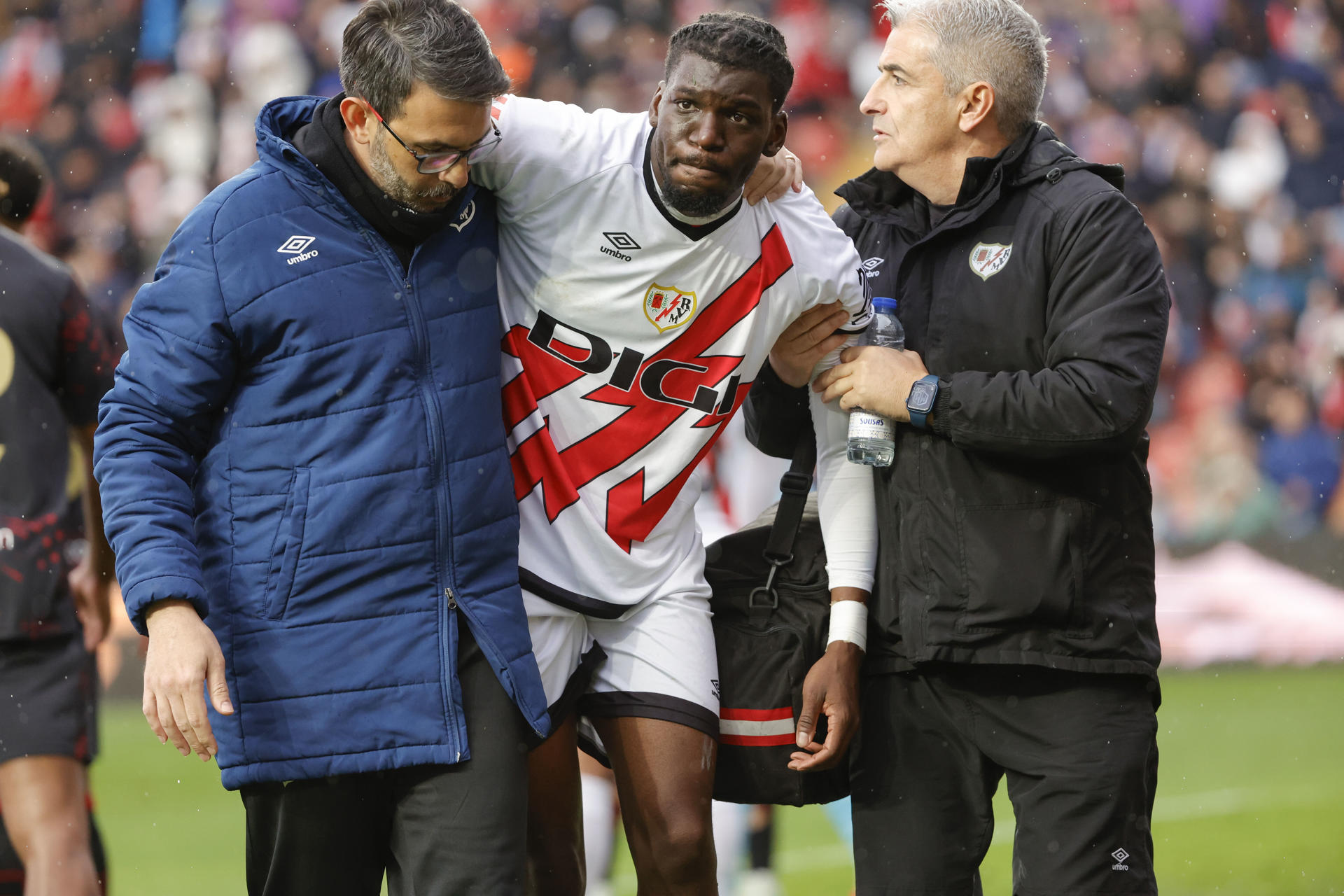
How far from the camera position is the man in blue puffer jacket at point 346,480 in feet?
8.84

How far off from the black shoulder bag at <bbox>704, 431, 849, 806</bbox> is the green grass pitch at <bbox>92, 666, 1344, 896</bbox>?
2.83 m

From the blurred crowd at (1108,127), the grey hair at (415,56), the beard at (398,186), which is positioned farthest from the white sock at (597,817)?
the blurred crowd at (1108,127)

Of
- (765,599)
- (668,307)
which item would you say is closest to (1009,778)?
(765,599)

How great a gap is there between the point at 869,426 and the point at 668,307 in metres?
0.53

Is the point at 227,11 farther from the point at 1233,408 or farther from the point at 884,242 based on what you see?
the point at 884,242

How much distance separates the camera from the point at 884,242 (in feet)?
11.8

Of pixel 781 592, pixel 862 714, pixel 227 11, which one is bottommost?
pixel 862 714

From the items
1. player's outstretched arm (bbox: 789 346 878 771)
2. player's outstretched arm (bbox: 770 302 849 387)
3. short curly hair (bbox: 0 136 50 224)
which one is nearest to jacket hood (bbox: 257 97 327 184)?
player's outstretched arm (bbox: 770 302 849 387)

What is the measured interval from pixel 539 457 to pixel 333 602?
64cm

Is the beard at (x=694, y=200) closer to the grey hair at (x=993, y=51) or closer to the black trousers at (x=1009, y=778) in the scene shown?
the grey hair at (x=993, y=51)

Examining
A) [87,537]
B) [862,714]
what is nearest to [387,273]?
[862,714]

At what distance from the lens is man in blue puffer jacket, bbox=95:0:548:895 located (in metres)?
2.70

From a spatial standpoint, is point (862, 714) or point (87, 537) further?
point (87, 537)

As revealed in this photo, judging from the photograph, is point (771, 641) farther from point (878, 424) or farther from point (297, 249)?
point (297, 249)
